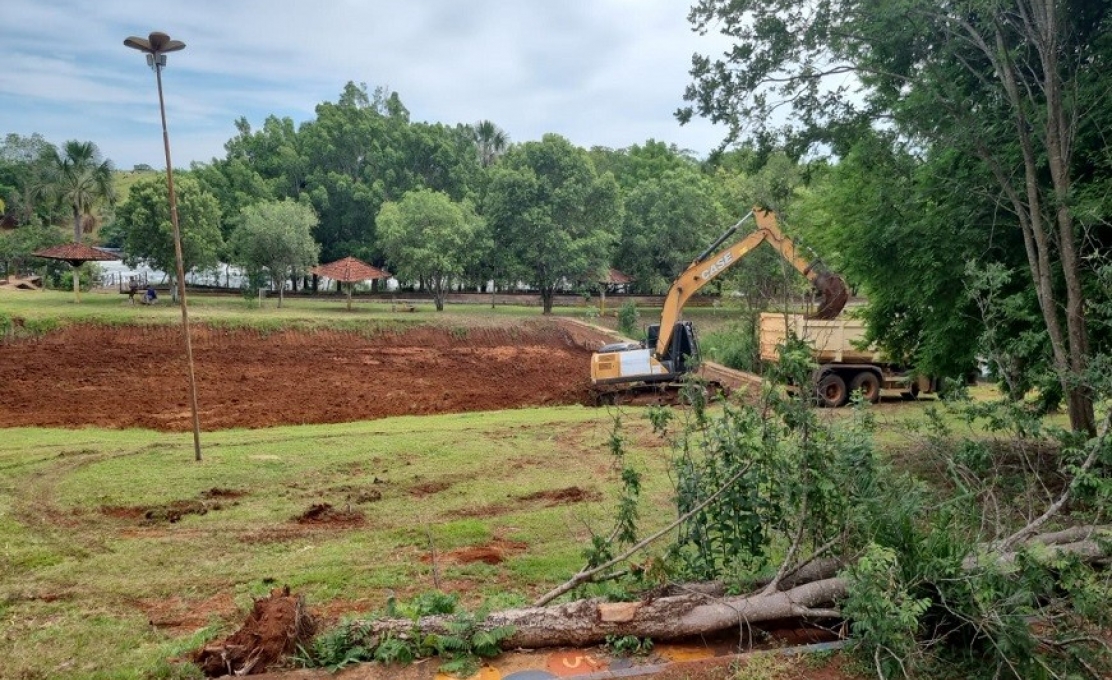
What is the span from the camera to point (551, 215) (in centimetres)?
3662

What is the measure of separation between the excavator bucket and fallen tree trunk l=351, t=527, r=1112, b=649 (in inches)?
494

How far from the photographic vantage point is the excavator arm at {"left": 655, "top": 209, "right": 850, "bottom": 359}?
17.2 metres

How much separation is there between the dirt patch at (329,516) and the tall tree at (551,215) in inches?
1063

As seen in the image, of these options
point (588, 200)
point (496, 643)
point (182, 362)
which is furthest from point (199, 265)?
point (496, 643)

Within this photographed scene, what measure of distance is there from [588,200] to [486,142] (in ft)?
98.8

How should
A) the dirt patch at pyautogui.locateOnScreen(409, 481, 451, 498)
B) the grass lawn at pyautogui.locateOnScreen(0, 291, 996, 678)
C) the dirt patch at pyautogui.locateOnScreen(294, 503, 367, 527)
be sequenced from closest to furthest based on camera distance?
the grass lawn at pyautogui.locateOnScreen(0, 291, 996, 678)
the dirt patch at pyautogui.locateOnScreen(294, 503, 367, 527)
the dirt patch at pyautogui.locateOnScreen(409, 481, 451, 498)

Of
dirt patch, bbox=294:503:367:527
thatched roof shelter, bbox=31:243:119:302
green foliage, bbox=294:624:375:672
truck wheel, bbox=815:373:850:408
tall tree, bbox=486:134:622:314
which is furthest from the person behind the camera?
tall tree, bbox=486:134:622:314

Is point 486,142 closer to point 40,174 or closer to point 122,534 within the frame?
point 40,174

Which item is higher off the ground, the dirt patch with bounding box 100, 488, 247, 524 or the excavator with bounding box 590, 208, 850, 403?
the excavator with bounding box 590, 208, 850, 403

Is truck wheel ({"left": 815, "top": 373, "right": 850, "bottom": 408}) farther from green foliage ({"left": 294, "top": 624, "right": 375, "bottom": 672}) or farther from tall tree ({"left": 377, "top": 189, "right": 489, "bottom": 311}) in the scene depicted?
tall tree ({"left": 377, "top": 189, "right": 489, "bottom": 311})

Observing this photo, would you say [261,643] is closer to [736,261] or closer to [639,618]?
[639,618]

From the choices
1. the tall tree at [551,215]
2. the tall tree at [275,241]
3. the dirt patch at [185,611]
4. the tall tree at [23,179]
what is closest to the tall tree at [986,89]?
the dirt patch at [185,611]

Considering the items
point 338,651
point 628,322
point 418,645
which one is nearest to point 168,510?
point 338,651

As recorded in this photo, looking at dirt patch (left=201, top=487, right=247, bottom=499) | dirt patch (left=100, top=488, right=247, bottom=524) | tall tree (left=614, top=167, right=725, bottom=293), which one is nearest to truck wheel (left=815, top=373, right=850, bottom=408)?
dirt patch (left=201, top=487, right=247, bottom=499)
